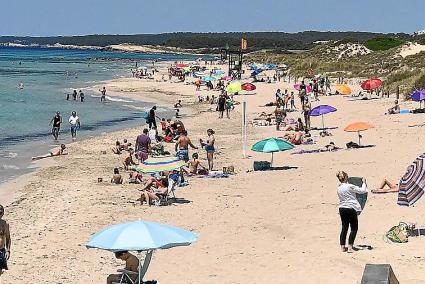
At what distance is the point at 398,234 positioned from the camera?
10.1 meters

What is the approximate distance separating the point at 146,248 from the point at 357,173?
31.6 ft

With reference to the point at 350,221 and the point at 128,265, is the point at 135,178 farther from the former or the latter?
the point at 128,265

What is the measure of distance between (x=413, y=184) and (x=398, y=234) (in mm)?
921

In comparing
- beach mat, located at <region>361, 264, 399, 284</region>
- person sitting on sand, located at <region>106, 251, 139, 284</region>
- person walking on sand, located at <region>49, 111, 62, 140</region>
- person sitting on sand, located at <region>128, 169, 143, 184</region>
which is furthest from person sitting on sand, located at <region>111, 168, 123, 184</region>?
beach mat, located at <region>361, 264, 399, 284</region>

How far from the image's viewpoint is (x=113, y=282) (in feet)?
25.5

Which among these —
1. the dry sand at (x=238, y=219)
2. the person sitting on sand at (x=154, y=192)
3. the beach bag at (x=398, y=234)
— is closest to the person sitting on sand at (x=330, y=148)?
the dry sand at (x=238, y=219)

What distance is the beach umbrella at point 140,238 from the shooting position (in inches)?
283

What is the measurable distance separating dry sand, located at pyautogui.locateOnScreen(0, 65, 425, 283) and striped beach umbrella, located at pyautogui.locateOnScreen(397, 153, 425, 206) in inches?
28.1

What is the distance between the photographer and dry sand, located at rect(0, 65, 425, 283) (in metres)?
9.62

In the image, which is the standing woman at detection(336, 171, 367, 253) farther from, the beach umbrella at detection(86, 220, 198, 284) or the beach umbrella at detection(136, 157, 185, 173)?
the beach umbrella at detection(136, 157, 185, 173)

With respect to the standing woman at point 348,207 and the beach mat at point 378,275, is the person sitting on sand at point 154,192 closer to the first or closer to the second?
the standing woman at point 348,207

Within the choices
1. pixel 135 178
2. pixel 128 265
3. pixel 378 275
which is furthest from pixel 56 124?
pixel 378 275

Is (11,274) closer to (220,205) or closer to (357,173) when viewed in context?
(220,205)

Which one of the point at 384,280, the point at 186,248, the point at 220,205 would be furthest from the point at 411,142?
the point at 384,280
